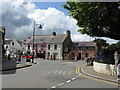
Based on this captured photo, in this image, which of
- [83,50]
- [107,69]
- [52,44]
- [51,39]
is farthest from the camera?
[51,39]

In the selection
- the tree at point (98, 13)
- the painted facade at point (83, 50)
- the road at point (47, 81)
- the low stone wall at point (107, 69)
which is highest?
the tree at point (98, 13)

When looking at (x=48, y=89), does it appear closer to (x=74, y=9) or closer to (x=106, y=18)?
(x=106, y=18)

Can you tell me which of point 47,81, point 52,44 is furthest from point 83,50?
point 47,81

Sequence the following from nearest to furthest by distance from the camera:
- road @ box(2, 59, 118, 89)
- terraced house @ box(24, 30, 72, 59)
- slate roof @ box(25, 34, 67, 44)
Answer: road @ box(2, 59, 118, 89) < terraced house @ box(24, 30, 72, 59) < slate roof @ box(25, 34, 67, 44)

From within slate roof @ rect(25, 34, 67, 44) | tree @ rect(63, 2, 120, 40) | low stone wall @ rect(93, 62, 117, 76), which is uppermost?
slate roof @ rect(25, 34, 67, 44)

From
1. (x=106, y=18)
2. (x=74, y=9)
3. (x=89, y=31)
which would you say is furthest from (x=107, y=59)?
(x=74, y=9)

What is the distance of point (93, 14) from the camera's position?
44.1 ft

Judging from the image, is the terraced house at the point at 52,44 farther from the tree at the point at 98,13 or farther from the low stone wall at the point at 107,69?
the tree at the point at 98,13

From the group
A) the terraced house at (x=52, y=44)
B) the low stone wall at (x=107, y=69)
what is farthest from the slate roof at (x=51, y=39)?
the low stone wall at (x=107, y=69)

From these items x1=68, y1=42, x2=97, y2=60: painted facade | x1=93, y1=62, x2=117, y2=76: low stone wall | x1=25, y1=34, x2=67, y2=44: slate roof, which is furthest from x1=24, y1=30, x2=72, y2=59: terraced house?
x1=93, y1=62, x2=117, y2=76: low stone wall

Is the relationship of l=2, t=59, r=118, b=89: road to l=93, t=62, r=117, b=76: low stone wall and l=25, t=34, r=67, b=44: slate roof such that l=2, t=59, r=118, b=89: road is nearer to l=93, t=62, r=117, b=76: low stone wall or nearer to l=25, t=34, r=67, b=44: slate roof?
l=93, t=62, r=117, b=76: low stone wall

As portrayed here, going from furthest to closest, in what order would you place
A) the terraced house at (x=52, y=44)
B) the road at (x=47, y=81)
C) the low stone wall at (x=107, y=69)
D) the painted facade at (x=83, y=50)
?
the terraced house at (x=52, y=44) < the painted facade at (x=83, y=50) < the low stone wall at (x=107, y=69) < the road at (x=47, y=81)

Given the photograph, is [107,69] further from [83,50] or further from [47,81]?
[83,50]

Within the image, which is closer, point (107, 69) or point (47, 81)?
point (47, 81)
